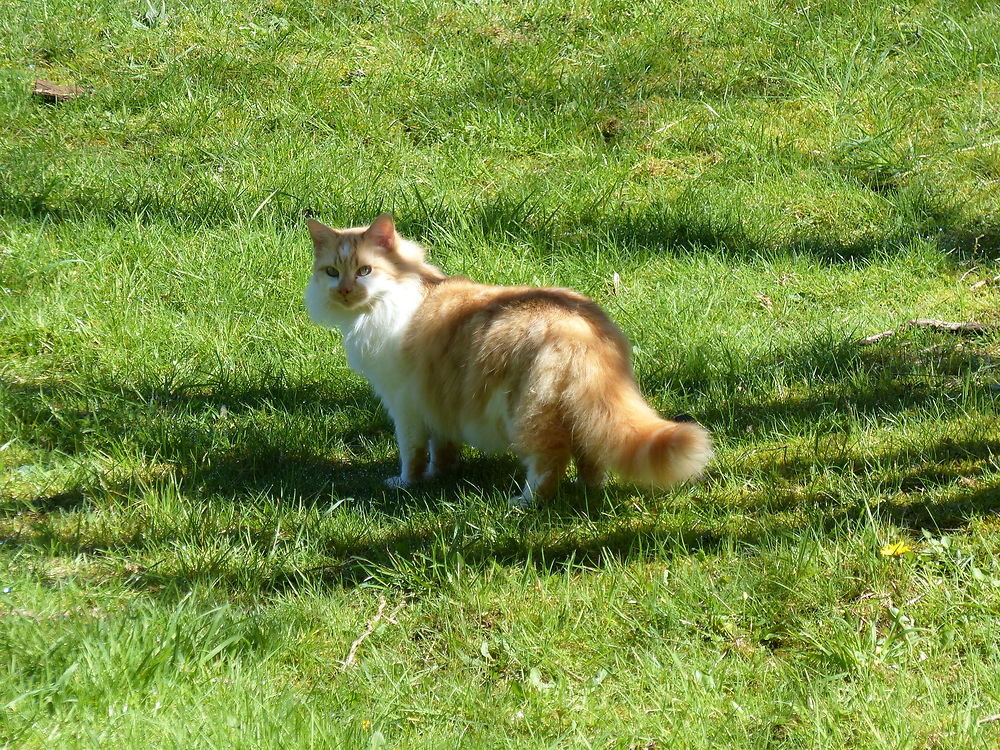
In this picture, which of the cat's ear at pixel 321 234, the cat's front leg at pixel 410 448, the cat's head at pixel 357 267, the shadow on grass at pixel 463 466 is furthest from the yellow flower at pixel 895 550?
the cat's ear at pixel 321 234

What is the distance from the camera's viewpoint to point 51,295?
209 inches

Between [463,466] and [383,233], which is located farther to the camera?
[463,466]

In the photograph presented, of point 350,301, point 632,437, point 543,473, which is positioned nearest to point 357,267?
point 350,301

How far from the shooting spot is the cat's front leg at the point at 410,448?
4141 millimetres

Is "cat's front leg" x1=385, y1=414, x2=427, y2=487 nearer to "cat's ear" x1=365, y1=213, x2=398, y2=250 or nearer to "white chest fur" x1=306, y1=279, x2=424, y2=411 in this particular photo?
"white chest fur" x1=306, y1=279, x2=424, y2=411

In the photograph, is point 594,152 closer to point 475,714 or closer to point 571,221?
point 571,221

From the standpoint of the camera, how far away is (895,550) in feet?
10.2

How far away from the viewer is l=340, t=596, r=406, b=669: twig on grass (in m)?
2.96

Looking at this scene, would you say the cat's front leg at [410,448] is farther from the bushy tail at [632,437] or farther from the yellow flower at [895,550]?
the yellow flower at [895,550]

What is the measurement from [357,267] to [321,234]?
0.82 feet

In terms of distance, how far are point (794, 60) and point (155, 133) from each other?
4372mm

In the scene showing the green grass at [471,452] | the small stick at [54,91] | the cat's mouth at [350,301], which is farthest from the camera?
the small stick at [54,91]

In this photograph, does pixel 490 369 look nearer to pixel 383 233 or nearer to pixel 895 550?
pixel 383 233

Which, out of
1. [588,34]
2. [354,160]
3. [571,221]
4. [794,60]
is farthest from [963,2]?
[354,160]
